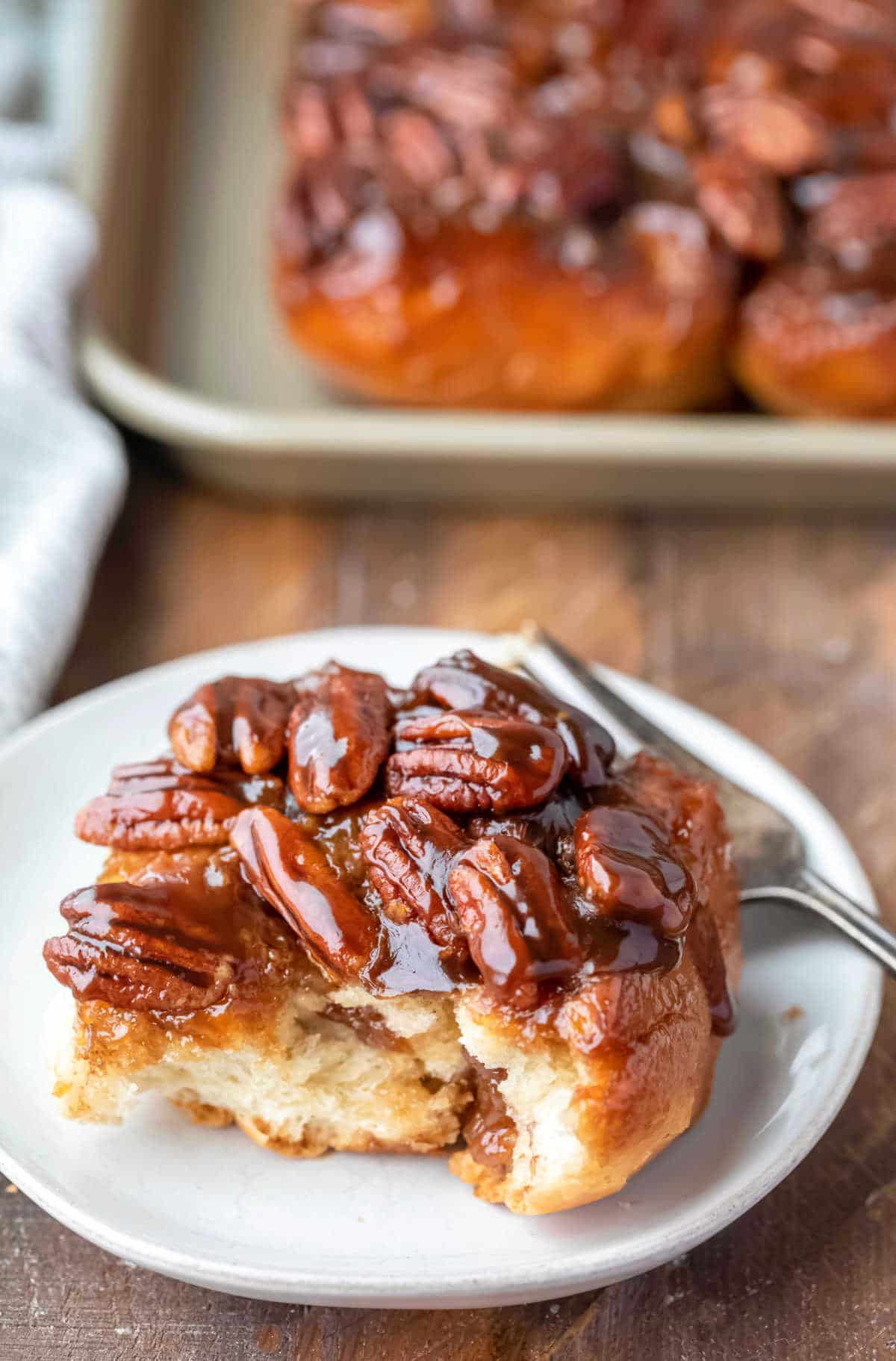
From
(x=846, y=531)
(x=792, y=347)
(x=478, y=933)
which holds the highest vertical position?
(x=478, y=933)

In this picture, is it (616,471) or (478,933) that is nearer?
(478,933)

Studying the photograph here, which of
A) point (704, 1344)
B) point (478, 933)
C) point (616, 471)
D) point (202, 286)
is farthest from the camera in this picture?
point (202, 286)

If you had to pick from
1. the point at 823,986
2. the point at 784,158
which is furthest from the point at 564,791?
the point at 784,158

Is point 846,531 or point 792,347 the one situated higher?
point 792,347

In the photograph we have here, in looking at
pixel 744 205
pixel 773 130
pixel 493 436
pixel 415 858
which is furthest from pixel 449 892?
pixel 773 130

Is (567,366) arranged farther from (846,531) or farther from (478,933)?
(478,933)

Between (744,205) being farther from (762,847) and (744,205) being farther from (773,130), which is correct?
(762,847)

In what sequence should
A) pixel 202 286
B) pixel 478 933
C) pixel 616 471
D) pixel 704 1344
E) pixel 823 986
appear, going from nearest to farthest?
pixel 478 933
pixel 704 1344
pixel 823 986
pixel 616 471
pixel 202 286
